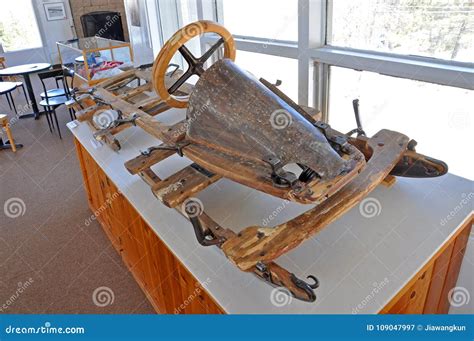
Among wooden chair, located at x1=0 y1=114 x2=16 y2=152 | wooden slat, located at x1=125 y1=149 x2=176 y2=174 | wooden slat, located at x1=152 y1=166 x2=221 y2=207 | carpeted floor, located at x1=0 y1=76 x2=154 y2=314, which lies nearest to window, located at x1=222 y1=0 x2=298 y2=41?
wooden slat, located at x1=125 y1=149 x2=176 y2=174

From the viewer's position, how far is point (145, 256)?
2078mm

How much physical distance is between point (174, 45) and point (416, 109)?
1.52 m

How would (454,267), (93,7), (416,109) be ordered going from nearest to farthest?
(454,267), (416,109), (93,7)

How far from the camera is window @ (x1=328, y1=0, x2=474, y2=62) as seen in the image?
198 cm

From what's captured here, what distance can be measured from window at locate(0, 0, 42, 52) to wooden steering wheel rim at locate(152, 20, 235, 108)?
28.9 ft

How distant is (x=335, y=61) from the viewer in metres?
2.53

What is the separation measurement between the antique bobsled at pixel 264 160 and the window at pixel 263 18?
3.91ft

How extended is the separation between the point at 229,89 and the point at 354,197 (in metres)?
0.66

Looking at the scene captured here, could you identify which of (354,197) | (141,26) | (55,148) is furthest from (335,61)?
(55,148)

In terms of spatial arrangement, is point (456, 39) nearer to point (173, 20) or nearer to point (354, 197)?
point (354, 197)

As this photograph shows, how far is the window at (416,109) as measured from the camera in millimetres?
2127

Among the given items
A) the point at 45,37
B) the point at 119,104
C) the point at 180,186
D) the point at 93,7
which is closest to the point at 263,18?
the point at 119,104

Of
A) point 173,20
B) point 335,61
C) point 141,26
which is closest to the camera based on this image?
point 335,61

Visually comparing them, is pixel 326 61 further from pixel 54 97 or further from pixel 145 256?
pixel 54 97
